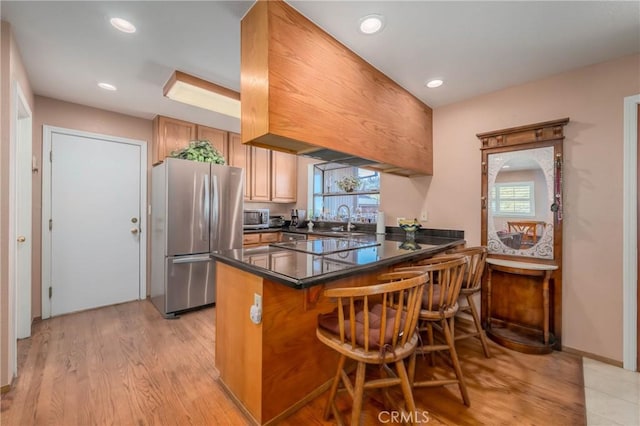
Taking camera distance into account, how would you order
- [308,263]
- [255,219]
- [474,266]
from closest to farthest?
1. [308,263]
2. [474,266]
3. [255,219]

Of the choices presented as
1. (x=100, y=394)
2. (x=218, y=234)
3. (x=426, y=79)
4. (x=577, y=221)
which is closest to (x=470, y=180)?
(x=577, y=221)

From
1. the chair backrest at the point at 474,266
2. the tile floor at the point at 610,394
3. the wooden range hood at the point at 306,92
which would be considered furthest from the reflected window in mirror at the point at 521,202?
the wooden range hood at the point at 306,92

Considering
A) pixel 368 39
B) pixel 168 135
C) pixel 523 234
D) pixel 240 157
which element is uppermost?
pixel 368 39

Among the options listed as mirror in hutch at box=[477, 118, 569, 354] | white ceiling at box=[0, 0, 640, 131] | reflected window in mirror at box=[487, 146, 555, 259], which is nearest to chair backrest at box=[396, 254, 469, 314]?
mirror in hutch at box=[477, 118, 569, 354]

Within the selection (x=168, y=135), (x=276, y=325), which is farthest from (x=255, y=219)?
(x=276, y=325)

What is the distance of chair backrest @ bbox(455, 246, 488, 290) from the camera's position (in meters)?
2.16

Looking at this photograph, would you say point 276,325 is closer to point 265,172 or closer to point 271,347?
point 271,347

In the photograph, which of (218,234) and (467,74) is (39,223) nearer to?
(218,234)

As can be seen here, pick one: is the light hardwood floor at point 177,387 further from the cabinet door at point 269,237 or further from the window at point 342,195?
the window at point 342,195

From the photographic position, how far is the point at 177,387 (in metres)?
1.81

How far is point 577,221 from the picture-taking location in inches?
89.7

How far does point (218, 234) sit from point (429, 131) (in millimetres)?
2895

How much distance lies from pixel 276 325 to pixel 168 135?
3.22m

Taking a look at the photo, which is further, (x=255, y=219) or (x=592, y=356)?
(x=255, y=219)
